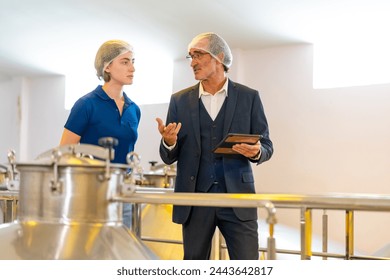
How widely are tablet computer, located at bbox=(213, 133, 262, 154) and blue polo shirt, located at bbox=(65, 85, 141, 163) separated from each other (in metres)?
0.50

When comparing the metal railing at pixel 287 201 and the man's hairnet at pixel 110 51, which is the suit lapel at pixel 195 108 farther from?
the metal railing at pixel 287 201

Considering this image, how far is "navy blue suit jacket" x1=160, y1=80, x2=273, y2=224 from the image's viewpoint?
87.4 inches

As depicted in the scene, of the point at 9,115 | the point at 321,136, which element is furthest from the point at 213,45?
the point at 9,115

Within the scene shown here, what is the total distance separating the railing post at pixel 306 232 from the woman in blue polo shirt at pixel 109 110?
113 cm

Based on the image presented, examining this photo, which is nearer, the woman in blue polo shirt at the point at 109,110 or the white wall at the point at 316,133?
the woman in blue polo shirt at the point at 109,110

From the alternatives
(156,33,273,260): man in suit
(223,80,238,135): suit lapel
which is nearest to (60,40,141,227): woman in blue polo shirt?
(156,33,273,260): man in suit

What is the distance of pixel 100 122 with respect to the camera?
7.88ft

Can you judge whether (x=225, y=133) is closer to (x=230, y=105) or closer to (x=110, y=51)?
(x=230, y=105)

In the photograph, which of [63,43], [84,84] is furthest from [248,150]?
[84,84]

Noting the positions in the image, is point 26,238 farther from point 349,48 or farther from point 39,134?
point 39,134

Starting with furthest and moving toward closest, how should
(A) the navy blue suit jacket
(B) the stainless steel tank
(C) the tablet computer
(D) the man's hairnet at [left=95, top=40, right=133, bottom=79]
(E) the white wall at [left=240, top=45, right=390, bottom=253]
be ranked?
(E) the white wall at [left=240, top=45, right=390, bottom=253] < (D) the man's hairnet at [left=95, top=40, right=133, bottom=79] < (A) the navy blue suit jacket < (C) the tablet computer < (B) the stainless steel tank

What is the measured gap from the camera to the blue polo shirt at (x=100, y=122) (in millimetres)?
2385

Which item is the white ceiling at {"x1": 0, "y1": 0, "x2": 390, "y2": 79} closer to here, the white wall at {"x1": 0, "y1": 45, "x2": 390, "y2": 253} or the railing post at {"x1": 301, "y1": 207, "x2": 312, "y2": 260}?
the white wall at {"x1": 0, "y1": 45, "x2": 390, "y2": 253}

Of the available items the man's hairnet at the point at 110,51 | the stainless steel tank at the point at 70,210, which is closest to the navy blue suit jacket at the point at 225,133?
the man's hairnet at the point at 110,51
